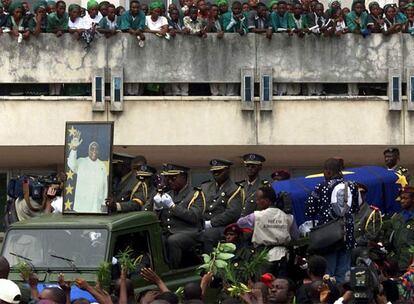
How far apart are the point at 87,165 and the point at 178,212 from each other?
1.30m

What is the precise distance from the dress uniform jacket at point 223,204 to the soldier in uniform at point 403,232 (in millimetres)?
1908

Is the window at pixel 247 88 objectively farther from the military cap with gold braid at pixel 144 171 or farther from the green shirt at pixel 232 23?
the military cap with gold braid at pixel 144 171

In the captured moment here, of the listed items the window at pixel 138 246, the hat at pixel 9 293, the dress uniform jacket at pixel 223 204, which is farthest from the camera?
the dress uniform jacket at pixel 223 204

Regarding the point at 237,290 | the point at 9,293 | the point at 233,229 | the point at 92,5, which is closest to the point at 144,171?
the point at 233,229

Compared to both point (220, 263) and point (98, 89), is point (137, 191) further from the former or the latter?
point (98, 89)

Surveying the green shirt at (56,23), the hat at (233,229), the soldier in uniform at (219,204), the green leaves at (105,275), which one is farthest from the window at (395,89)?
the green leaves at (105,275)

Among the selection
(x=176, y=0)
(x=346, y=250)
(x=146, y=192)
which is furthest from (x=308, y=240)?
(x=176, y=0)

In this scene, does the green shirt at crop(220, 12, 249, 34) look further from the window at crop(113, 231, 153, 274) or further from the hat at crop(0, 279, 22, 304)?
the hat at crop(0, 279, 22, 304)

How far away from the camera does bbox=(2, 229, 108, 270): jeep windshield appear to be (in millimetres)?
17594

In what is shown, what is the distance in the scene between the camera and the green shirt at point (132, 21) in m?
27.2

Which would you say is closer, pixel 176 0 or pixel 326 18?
pixel 326 18

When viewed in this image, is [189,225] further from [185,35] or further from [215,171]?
[185,35]

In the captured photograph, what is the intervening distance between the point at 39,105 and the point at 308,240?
9.57 metres

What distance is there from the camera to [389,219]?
64.6 ft
